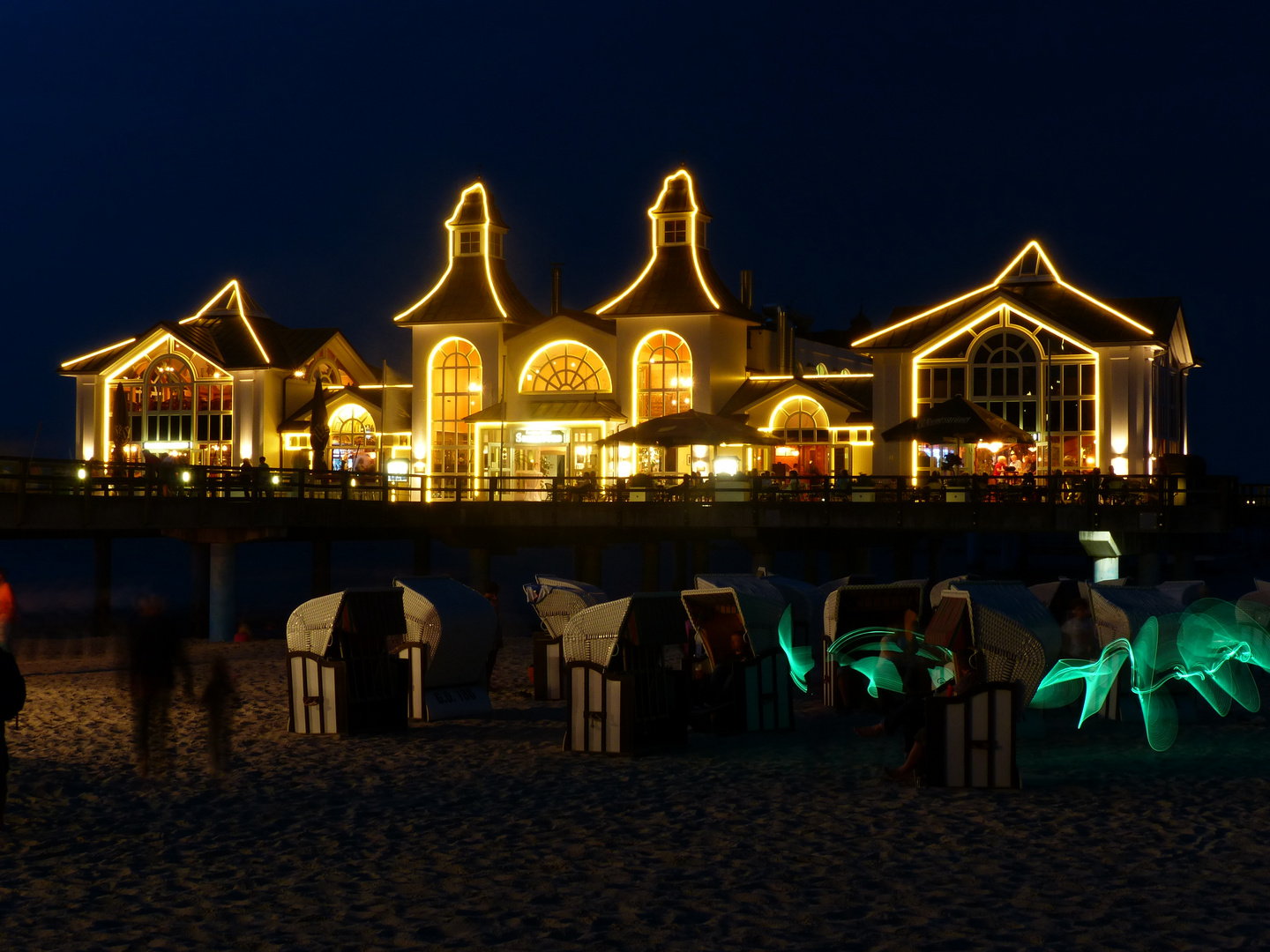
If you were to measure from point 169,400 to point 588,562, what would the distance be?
17560 millimetres

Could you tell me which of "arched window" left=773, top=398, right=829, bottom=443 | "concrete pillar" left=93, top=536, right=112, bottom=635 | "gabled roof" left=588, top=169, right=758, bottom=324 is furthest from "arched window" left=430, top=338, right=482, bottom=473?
"concrete pillar" left=93, top=536, right=112, bottom=635

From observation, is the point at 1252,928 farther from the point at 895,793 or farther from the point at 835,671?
the point at 835,671

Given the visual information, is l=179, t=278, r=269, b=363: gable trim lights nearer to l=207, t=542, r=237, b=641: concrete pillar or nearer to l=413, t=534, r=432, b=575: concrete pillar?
l=413, t=534, r=432, b=575: concrete pillar

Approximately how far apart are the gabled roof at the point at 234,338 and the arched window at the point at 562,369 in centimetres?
789

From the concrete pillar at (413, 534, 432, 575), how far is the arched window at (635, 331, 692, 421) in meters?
7.05

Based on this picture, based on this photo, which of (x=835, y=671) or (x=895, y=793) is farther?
(x=835, y=671)

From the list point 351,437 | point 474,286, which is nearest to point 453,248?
point 474,286

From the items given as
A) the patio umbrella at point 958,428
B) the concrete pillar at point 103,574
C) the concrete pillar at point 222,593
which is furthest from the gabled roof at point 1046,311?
the concrete pillar at point 103,574

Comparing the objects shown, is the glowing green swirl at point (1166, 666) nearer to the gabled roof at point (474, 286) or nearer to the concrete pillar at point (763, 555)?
the concrete pillar at point (763, 555)

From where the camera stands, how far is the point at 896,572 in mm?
38438

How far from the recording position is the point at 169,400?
45.4 meters

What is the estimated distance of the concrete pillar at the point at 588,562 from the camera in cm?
3406

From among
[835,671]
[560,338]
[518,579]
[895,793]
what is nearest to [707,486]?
[560,338]

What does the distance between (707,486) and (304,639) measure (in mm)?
17269
